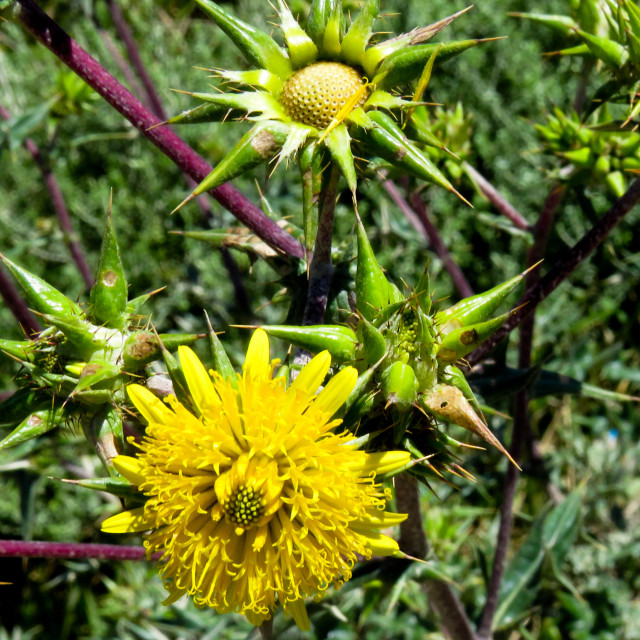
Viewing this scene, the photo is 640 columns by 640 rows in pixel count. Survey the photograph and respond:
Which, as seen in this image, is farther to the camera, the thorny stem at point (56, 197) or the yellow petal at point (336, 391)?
the thorny stem at point (56, 197)

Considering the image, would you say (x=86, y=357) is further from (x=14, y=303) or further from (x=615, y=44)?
(x=615, y=44)

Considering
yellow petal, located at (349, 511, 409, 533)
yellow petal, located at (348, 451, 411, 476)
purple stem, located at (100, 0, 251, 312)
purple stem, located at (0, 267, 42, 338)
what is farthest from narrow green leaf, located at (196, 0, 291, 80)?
purple stem, located at (100, 0, 251, 312)

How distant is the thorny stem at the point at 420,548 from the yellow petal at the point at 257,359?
0.65 m

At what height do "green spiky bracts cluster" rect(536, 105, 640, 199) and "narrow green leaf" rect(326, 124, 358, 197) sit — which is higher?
"green spiky bracts cluster" rect(536, 105, 640, 199)

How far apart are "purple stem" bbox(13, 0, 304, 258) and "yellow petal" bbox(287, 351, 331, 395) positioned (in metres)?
0.77

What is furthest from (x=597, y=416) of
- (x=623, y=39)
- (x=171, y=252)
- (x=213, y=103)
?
(x=213, y=103)

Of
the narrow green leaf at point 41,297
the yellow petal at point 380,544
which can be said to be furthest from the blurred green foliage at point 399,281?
the narrow green leaf at point 41,297

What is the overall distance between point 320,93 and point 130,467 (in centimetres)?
123

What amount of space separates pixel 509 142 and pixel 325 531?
5.14m

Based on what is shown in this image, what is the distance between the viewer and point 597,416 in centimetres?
564

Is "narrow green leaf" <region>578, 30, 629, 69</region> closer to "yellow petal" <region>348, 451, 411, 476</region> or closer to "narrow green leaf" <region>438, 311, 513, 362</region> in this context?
"narrow green leaf" <region>438, 311, 513, 362</region>

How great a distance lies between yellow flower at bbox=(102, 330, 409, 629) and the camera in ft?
6.33

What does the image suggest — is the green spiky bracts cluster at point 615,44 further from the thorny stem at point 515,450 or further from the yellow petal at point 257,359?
the yellow petal at point 257,359

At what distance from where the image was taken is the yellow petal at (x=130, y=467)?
2061mm
